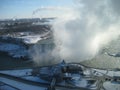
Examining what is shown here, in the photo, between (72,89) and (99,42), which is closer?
(72,89)

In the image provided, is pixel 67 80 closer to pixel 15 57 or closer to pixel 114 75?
pixel 114 75

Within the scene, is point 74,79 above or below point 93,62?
below

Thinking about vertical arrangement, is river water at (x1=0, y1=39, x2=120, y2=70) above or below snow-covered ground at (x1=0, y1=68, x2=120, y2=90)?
above

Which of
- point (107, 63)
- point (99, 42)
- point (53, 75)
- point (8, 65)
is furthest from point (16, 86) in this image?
point (99, 42)

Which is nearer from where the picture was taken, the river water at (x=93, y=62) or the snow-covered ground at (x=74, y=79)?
the snow-covered ground at (x=74, y=79)

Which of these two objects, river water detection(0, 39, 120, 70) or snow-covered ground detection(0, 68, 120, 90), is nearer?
snow-covered ground detection(0, 68, 120, 90)

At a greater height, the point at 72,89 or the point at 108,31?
the point at 108,31

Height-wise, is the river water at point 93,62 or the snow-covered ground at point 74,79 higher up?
the river water at point 93,62

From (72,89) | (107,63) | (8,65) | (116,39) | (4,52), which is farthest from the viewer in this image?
(116,39)

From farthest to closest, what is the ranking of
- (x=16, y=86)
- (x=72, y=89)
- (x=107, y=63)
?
(x=107, y=63), (x=16, y=86), (x=72, y=89)

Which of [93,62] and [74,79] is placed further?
[93,62]
